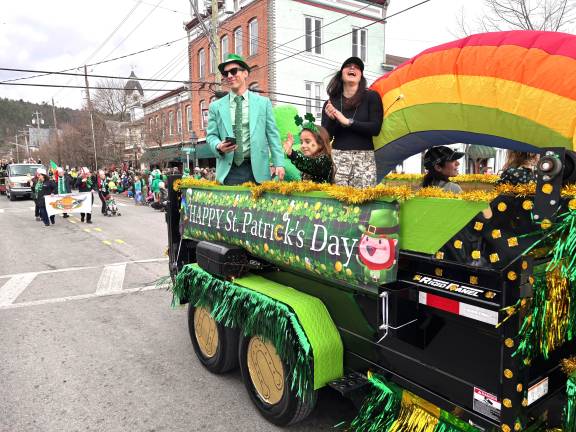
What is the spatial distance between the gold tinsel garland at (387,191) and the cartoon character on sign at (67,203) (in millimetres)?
12366

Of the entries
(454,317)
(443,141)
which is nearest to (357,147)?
(443,141)

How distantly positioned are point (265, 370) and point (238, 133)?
6.70ft

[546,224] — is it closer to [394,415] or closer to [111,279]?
[394,415]

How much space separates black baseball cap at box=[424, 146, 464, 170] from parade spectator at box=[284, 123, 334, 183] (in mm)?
1127

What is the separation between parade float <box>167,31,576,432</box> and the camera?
1.62m

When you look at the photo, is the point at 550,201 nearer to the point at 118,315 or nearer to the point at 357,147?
the point at 357,147

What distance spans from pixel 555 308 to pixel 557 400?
0.49 m

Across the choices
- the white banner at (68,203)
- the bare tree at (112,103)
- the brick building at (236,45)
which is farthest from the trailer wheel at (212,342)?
the bare tree at (112,103)

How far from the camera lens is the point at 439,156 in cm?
391

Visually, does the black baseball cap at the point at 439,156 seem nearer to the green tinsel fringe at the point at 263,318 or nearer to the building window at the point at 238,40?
the green tinsel fringe at the point at 263,318

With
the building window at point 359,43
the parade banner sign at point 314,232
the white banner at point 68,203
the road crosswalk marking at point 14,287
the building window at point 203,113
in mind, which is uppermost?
the building window at point 359,43

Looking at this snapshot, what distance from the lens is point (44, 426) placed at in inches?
115

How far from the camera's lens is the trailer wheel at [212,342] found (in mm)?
3373

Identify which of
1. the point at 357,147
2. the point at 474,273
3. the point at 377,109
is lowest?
the point at 474,273
